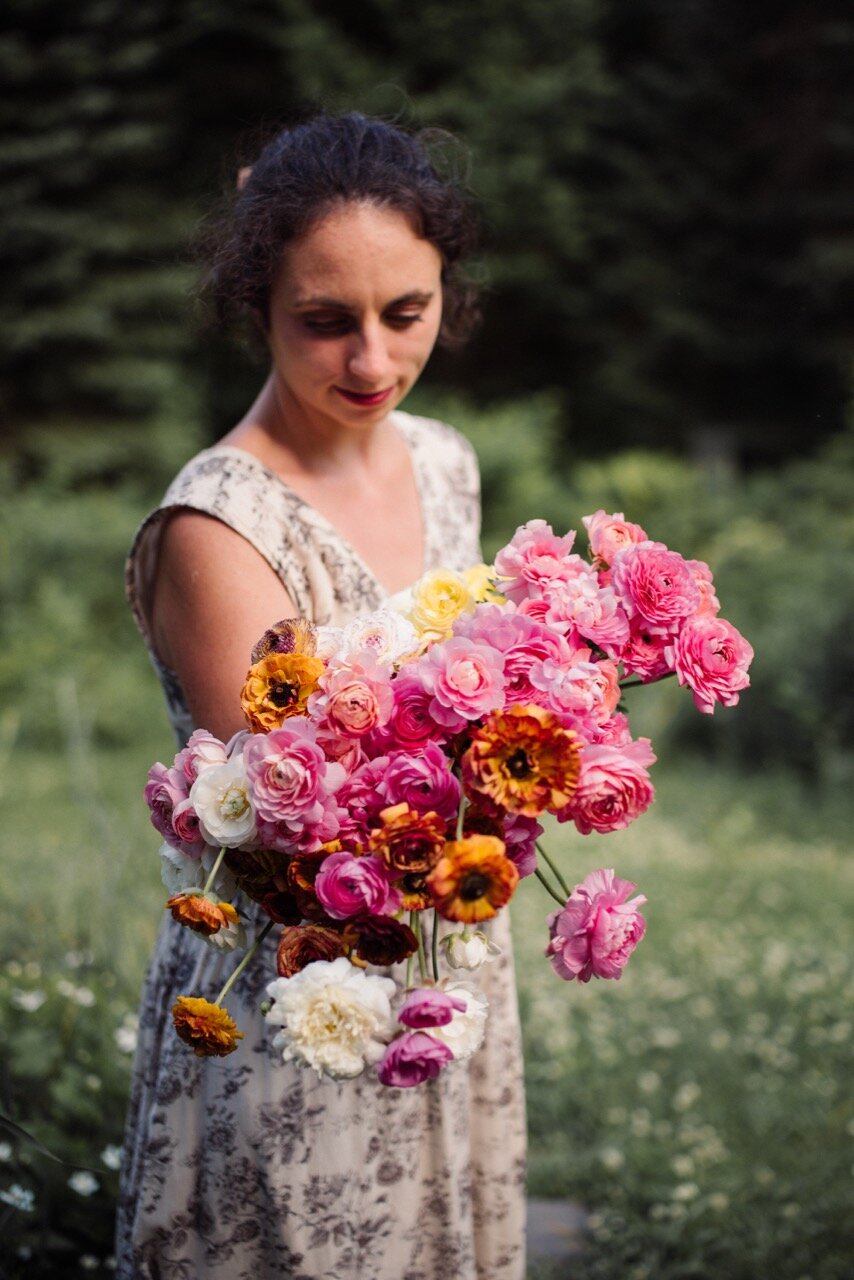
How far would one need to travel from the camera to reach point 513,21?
35.9 ft

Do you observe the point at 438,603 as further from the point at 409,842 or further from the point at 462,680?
the point at 409,842

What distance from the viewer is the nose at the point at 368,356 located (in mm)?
1596

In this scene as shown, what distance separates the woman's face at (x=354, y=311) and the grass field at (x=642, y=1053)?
4.63ft

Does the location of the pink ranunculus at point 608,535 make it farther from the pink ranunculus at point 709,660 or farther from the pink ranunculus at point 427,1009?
the pink ranunculus at point 427,1009

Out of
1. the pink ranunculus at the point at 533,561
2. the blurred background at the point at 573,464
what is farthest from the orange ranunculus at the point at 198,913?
the blurred background at the point at 573,464

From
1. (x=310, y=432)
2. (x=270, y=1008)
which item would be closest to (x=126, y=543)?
(x=310, y=432)

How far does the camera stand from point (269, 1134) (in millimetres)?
1562

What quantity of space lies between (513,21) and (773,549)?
6.33m

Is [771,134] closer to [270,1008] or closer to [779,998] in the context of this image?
[779,998]

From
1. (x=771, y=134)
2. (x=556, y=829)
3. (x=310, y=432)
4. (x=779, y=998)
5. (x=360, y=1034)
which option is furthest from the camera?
(x=771, y=134)

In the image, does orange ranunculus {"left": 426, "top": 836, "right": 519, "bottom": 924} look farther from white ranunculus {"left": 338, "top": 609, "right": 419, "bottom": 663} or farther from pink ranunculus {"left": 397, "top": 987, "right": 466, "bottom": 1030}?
white ranunculus {"left": 338, "top": 609, "right": 419, "bottom": 663}

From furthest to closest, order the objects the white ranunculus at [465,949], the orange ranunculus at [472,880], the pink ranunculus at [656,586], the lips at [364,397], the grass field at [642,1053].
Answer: the grass field at [642,1053]
the lips at [364,397]
the pink ranunculus at [656,586]
the white ranunculus at [465,949]
the orange ranunculus at [472,880]

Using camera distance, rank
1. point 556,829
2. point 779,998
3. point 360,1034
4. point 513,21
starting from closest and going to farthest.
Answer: point 360,1034
point 779,998
point 556,829
point 513,21

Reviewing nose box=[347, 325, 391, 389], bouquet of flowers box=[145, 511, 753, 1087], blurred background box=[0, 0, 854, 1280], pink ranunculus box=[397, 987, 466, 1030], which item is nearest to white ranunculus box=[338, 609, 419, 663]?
bouquet of flowers box=[145, 511, 753, 1087]
